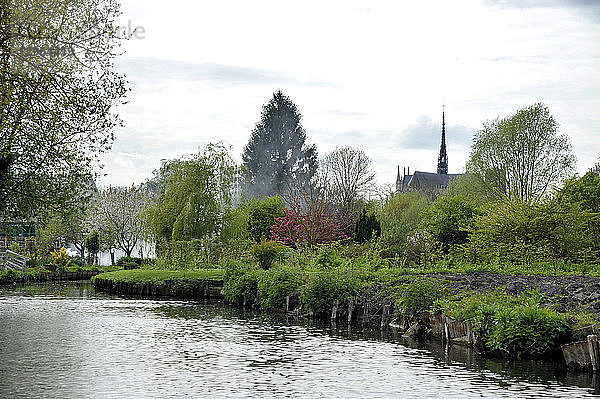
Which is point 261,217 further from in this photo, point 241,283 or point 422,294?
point 422,294

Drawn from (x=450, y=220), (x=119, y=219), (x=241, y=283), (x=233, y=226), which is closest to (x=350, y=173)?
(x=119, y=219)

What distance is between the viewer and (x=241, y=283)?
20.0 m

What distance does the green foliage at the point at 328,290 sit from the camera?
16.2m

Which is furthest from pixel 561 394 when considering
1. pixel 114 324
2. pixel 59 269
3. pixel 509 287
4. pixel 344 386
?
pixel 59 269

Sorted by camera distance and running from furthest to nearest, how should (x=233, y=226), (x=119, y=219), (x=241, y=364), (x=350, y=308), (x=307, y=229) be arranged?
(x=119, y=219) < (x=233, y=226) < (x=307, y=229) < (x=350, y=308) < (x=241, y=364)

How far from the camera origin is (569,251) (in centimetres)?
2012

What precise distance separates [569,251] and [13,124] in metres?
15.5

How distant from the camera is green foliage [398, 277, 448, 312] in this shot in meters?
13.7

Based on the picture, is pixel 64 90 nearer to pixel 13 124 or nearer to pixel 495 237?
pixel 13 124

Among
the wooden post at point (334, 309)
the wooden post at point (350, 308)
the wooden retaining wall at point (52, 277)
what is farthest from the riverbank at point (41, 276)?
the wooden post at point (350, 308)

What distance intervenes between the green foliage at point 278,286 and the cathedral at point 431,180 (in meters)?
37.3

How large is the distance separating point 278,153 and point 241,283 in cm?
4429

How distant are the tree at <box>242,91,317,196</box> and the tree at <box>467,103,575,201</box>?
20408 mm

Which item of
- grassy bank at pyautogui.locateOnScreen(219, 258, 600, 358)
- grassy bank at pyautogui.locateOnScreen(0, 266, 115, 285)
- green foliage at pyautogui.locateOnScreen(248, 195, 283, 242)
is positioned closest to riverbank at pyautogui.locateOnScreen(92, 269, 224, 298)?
grassy bank at pyautogui.locateOnScreen(219, 258, 600, 358)
